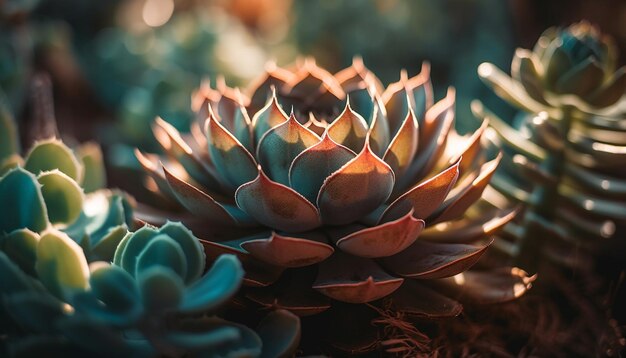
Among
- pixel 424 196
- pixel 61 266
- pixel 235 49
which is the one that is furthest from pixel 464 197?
pixel 235 49

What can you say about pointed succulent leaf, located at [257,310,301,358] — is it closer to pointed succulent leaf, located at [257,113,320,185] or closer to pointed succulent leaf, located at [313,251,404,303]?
pointed succulent leaf, located at [313,251,404,303]

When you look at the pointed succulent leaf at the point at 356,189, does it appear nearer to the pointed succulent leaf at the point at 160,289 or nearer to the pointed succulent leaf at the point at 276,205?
the pointed succulent leaf at the point at 276,205

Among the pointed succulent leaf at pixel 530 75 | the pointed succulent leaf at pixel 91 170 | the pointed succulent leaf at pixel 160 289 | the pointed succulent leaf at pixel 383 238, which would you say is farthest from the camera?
the pointed succulent leaf at pixel 91 170

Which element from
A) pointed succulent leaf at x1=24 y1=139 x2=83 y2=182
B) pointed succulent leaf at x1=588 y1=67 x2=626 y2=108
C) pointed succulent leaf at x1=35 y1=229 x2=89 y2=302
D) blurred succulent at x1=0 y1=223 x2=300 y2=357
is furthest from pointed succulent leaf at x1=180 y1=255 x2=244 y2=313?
pointed succulent leaf at x1=588 y1=67 x2=626 y2=108

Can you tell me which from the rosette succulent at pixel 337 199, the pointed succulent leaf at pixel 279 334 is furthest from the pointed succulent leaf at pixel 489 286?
the pointed succulent leaf at pixel 279 334

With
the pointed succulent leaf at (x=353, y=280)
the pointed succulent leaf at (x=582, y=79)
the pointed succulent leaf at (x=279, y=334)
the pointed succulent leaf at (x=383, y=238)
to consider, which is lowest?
→ the pointed succulent leaf at (x=279, y=334)

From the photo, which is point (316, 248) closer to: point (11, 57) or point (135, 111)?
point (135, 111)
